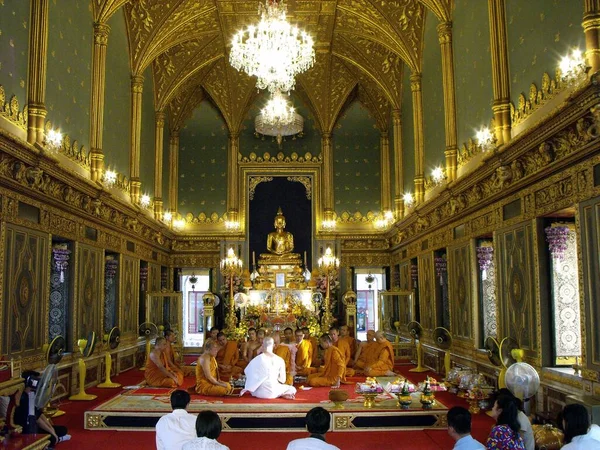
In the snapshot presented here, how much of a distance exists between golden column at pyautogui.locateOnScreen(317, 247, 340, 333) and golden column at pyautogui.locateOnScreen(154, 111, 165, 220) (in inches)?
199

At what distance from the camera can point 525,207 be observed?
9.01 metres

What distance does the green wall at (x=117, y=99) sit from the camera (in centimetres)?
1346

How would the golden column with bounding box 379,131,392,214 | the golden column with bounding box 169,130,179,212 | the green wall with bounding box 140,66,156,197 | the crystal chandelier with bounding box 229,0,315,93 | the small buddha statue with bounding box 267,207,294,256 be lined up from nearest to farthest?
the crystal chandelier with bounding box 229,0,315,93 → the green wall with bounding box 140,66,156,197 → the small buddha statue with bounding box 267,207,294,256 → the golden column with bounding box 379,131,392,214 → the golden column with bounding box 169,130,179,212

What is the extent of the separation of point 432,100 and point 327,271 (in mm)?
6409

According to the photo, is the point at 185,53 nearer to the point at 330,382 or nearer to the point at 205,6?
the point at 205,6

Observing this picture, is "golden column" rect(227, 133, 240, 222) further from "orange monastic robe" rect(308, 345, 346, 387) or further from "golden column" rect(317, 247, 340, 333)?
"orange monastic robe" rect(308, 345, 346, 387)

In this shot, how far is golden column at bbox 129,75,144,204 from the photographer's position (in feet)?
50.1

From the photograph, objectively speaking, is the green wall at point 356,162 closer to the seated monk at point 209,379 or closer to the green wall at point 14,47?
the seated monk at point 209,379

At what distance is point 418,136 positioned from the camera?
15.3 metres

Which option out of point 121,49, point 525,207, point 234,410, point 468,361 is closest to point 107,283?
point 121,49

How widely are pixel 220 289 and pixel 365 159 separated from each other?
20.5ft

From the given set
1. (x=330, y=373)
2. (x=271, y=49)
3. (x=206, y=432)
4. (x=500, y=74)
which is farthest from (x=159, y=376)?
(x=500, y=74)

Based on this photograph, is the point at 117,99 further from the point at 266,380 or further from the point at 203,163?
the point at 266,380

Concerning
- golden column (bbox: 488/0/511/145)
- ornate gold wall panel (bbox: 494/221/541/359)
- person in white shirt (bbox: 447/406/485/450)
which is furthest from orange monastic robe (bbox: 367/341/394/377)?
person in white shirt (bbox: 447/406/485/450)
